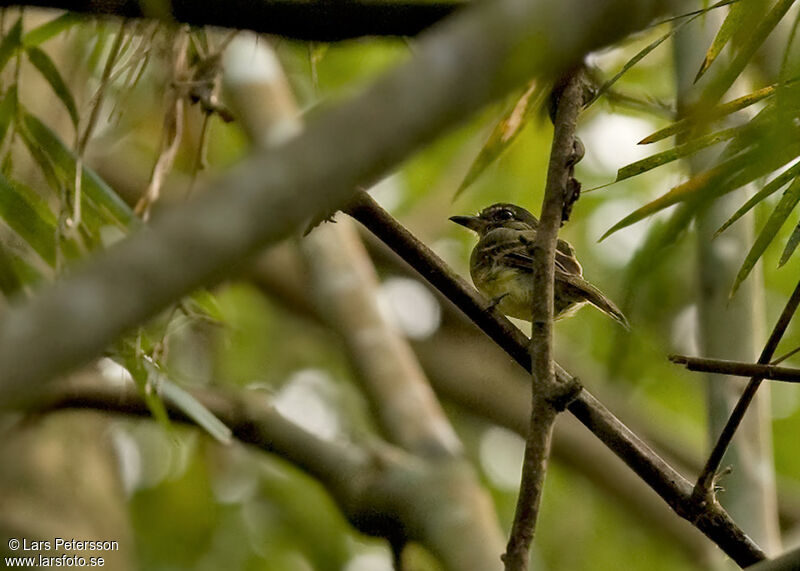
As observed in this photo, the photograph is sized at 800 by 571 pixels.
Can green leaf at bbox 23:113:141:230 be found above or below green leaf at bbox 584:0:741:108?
below

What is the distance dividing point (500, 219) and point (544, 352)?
2.45m

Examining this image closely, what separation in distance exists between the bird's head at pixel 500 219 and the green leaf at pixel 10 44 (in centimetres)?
197

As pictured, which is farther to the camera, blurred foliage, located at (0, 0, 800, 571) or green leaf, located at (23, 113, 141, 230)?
blurred foliage, located at (0, 0, 800, 571)

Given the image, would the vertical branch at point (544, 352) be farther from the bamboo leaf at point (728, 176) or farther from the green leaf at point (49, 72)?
the green leaf at point (49, 72)

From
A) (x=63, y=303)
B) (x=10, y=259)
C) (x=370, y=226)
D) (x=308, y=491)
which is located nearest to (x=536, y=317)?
(x=370, y=226)

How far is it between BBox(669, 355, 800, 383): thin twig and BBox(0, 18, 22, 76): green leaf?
1431mm

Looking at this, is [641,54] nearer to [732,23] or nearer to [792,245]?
[732,23]

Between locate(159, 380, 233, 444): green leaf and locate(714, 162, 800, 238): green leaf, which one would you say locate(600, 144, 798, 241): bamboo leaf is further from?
locate(159, 380, 233, 444): green leaf

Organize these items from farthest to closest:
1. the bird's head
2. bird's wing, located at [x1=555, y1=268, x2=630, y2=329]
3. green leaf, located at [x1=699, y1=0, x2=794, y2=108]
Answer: the bird's head, bird's wing, located at [x1=555, y1=268, x2=630, y2=329], green leaf, located at [x1=699, y1=0, x2=794, y2=108]

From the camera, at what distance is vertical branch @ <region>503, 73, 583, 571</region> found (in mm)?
1633

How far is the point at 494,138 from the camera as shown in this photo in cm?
244

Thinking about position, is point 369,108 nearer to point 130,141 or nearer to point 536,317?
point 536,317


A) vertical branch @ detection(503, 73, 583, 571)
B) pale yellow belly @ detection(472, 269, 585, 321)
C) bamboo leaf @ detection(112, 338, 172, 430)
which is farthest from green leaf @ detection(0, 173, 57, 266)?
pale yellow belly @ detection(472, 269, 585, 321)

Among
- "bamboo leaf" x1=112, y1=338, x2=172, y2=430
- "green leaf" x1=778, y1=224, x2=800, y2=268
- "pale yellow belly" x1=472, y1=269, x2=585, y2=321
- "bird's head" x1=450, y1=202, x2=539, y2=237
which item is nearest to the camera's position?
"green leaf" x1=778, y1=224, x2=800, y2=268
